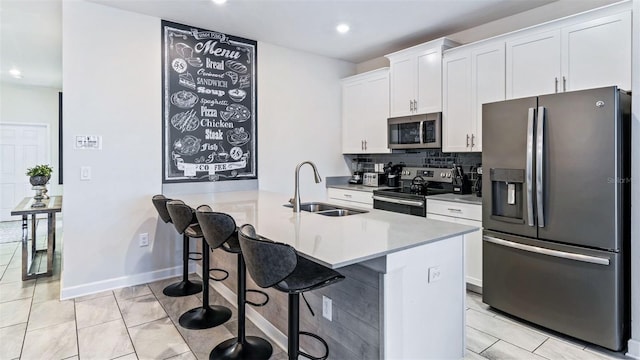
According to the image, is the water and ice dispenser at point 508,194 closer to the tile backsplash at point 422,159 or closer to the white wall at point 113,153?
the tile backsplash at point 422,159

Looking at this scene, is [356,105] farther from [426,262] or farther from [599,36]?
[426,262]

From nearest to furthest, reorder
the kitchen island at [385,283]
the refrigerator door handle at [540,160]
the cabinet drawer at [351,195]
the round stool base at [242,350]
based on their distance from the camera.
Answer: the kitchen island at [385,283]
the round stool base at [242,350]
the refrigerator door handle at [540,160]
the cabinet drawer at [351,195]

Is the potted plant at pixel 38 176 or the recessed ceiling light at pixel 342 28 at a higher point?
Result: the recessed ceiling light at pixel 342 28

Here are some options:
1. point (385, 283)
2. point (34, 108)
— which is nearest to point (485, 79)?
point (385, 283)

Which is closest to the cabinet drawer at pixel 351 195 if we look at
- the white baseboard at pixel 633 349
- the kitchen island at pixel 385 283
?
the kitchen island at pixel 385 283

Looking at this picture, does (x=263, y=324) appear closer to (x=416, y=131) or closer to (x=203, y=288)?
(x=203, y=288)

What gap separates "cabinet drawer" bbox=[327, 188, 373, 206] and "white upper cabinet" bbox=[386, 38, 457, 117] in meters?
1.05

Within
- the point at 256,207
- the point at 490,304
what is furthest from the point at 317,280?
the point at 490,304

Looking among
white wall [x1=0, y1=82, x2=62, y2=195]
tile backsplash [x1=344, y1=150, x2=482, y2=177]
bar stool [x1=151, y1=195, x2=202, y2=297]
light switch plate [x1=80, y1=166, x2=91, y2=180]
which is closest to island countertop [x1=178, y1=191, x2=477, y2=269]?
bar stool [x1=151, y1=195, x2=202, y2=297]

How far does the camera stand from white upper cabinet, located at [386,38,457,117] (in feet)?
12.7

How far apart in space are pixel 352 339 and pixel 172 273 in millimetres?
2633

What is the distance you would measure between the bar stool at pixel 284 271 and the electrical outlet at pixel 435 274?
51cm

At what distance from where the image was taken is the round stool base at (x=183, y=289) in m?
3.28

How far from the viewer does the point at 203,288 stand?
110 inches
